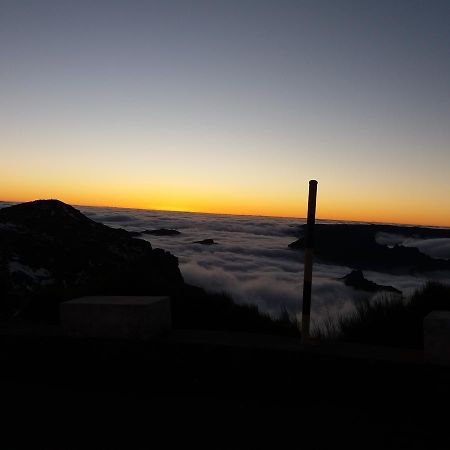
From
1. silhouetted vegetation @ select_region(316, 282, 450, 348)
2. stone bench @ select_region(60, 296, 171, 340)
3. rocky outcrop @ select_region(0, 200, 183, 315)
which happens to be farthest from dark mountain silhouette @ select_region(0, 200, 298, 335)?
stone bench @ select_region(60, 296, 171, 340)

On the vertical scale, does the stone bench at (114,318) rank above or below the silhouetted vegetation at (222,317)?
above

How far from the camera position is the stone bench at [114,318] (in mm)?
4781

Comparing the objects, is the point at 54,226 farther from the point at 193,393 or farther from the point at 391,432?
the point at 391,432

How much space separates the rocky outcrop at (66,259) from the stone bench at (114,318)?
2.39 metres

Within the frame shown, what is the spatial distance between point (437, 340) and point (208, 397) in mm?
1975

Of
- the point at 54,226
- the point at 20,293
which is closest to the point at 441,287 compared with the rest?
the point at 20,293

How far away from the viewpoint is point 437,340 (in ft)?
13.3

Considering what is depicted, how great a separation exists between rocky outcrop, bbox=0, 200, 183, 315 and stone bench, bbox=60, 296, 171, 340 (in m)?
2.39

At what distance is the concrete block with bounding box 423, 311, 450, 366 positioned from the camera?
13.2 feet

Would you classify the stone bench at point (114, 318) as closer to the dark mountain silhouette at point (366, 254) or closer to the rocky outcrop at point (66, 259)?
the rocky outcrop at point (66, 259)

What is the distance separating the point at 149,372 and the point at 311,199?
2209 mm

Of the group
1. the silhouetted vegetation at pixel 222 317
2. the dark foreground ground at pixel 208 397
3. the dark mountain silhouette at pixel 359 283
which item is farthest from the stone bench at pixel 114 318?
the dark mountain silhouette at pixel 359 283

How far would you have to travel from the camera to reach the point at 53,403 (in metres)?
4.29

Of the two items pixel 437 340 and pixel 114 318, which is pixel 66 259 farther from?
pixel 437 340
